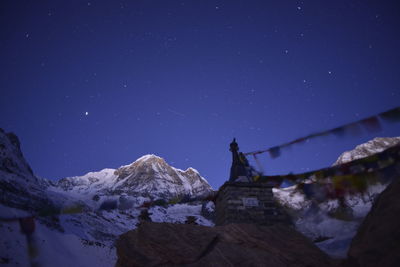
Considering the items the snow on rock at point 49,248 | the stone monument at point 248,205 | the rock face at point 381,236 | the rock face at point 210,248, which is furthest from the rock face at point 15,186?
the rock face at point 381,236

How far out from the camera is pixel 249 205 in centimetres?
884

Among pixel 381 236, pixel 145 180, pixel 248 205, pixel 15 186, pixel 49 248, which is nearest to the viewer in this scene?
pixel 381 236

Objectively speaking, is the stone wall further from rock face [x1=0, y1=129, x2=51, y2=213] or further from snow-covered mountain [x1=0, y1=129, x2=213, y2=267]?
rock face [x1=0, y1=129, x2=51, y2=213]

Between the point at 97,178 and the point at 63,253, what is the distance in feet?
658

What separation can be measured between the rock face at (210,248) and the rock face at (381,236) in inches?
72.8

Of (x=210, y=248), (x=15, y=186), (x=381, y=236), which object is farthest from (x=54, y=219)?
(x=381, y=236)

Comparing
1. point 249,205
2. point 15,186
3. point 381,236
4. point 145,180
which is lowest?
point 381,236

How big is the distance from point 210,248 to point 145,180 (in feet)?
508

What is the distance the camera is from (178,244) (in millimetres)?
4914

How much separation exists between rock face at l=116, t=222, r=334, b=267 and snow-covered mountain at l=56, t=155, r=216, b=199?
132 m

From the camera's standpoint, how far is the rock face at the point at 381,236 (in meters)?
2.72

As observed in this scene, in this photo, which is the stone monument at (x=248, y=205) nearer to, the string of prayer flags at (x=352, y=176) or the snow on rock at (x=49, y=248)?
the string of prayer flags at (x=352, y=176)

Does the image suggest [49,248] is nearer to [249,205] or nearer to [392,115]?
[249,205]

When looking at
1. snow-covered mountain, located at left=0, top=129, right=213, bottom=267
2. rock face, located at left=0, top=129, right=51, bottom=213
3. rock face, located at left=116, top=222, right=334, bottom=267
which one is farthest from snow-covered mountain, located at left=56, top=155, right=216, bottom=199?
rock face, located at left=116, top=222, right=334, bottom=267
